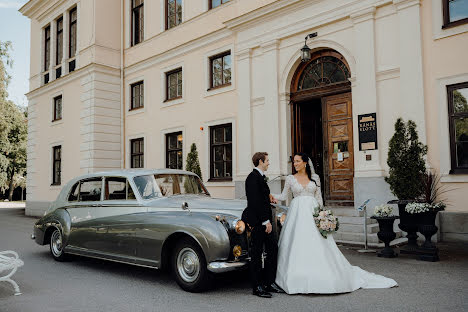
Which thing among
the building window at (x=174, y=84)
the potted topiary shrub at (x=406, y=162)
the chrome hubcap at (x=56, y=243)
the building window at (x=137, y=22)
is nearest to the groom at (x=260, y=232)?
the chrome hubcap at (x=56, y=243)

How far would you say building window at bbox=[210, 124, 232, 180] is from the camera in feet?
45.4

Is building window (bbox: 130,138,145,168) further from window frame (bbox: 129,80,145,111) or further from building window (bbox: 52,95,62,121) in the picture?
Result: building window (bbox: 52,95,62,121)

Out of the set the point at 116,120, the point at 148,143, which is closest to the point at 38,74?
→ the point at 116,120

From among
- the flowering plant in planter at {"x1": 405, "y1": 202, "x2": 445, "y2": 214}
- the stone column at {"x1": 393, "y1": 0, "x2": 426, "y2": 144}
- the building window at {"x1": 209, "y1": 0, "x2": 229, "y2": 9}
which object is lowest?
the flowering plant in planter at {"x1": 405, "y1": 202, "x2": 445, "y2": 214}

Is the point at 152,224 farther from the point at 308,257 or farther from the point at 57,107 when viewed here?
the point at 57,107

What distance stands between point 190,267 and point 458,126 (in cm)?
672

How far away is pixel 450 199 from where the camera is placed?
A: 28.7 ft

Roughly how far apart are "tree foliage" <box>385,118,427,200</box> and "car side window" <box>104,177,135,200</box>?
19.0 feet

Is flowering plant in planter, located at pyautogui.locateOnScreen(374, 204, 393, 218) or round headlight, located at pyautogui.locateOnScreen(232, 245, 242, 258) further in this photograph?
flowering plant in planter, located at pyautogui.locateOnScreen(374, 204, 393, 218)

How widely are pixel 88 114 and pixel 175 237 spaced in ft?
45.0

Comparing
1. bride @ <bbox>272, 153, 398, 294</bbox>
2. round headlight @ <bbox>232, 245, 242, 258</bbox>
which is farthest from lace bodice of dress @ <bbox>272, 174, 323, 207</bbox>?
round headlight @ <bbox>232, 245, 242, 258</bbox>

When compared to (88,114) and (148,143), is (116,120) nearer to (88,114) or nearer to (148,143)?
(88,114)

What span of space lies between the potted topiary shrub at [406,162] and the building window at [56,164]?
16.2 m

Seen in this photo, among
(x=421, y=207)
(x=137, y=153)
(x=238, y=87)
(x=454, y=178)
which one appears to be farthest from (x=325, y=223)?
(x=137, y=153)
